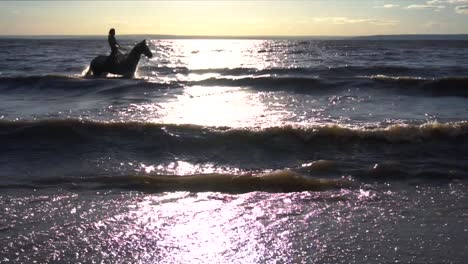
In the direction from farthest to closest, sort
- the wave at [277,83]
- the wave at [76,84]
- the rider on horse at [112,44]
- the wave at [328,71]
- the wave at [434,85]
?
the wave at [328,71]
the rider on horse at [112,44]
the wave at [277,83]
the wave at [76,84]
the wave at [434,85]

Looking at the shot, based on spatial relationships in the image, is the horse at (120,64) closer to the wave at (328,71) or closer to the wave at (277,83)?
the wave at (277,83)

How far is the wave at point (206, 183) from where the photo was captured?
6.06m

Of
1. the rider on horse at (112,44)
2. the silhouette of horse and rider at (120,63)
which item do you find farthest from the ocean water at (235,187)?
the silhouette of horse and rider at (120,63)

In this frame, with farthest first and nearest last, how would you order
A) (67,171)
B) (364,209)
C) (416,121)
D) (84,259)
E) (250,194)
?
(416,121), (67,171), (250,194), (364,209), (84,259)

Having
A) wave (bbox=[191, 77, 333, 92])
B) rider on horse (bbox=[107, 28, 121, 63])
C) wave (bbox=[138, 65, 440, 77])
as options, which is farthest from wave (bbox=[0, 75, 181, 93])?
wave (bbox=[138, 65, 440, 77])

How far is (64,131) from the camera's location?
900 centimetres

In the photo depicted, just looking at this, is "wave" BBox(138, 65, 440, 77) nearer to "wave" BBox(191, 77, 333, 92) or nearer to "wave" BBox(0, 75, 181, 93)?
"wave" BBox(191, 77, 333, 92)

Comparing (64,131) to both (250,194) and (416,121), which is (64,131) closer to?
(250,194)

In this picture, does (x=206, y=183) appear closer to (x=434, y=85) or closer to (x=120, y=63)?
(x=434, y=85)

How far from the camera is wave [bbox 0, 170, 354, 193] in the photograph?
6.06m

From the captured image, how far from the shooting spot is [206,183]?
625 cm

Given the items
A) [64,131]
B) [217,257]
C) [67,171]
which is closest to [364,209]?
[217,257]

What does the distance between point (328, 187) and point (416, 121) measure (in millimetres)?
5218

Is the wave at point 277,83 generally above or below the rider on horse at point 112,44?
below
